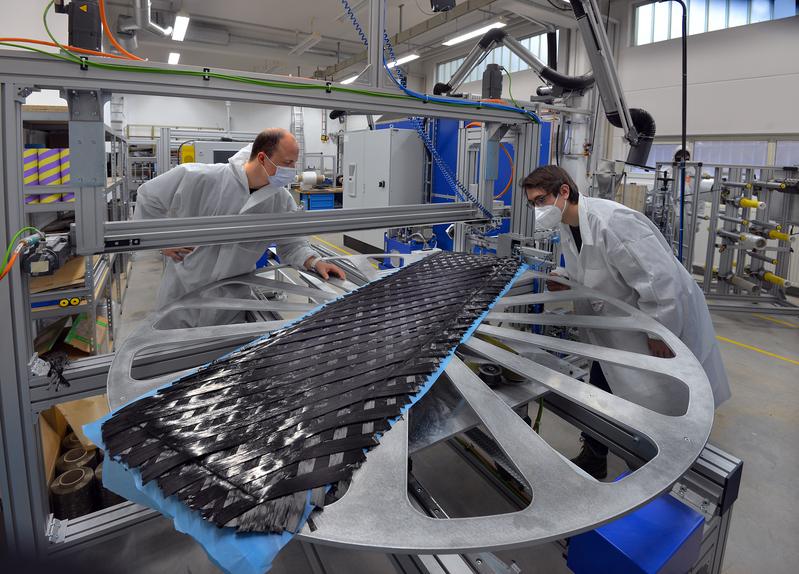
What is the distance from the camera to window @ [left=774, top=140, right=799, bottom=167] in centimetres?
526

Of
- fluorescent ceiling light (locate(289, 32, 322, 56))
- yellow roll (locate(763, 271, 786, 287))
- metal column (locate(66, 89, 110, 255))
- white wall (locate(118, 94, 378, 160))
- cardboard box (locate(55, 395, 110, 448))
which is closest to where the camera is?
metal column (locate(66, 89, 110, 255))

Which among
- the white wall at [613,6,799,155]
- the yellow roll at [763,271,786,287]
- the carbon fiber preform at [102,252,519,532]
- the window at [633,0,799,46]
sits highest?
the window at [633,0,799,46]

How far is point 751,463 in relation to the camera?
7.64 ft

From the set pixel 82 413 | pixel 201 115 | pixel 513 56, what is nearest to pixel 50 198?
pixel 82 413

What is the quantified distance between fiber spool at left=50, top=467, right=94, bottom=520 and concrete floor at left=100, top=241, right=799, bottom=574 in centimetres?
20

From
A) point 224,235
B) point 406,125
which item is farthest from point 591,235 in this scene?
point 406,125

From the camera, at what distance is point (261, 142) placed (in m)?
1.94

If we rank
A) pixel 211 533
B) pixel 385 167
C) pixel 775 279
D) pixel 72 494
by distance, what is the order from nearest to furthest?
pixel 211 533 < pixel 72 494 < pixel 775 279 < pixel 385 167

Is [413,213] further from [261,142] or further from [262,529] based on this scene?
[262,529]

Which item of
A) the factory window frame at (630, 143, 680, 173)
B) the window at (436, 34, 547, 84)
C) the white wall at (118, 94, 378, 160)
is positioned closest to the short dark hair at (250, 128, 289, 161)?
the window at (436, 34, 547, 84)

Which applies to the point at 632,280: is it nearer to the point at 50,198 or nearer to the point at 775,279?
the point at 50,198

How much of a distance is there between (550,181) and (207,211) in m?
1.35

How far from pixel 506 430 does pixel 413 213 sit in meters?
1.16

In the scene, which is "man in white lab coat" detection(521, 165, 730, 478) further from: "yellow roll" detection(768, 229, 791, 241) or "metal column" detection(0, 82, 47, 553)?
"yellow roll" detection(768, 229, 791, 241)
